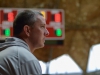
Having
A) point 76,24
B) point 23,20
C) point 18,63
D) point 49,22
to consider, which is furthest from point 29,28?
point 76,24

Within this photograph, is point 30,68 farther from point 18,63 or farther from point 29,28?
point 29,28

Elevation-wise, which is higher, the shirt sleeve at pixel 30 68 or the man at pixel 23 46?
the man at pixel 23 46

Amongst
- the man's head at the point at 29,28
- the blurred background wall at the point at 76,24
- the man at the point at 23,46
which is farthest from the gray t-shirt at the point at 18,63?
the blurred background wall at the point at 76,24

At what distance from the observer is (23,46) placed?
1812 millimetres

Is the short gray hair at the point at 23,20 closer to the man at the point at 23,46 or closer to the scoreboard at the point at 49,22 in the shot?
the man at the point at 23,46

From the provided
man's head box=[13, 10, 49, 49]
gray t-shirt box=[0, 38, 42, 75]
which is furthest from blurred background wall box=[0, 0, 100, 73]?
gray t-shirt box=[0, 38, 42, 75]

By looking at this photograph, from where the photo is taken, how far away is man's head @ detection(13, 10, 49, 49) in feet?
6.40

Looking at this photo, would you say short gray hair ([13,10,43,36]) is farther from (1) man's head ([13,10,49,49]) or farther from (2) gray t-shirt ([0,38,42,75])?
(2) gray t-shirt ([0,38,42,75])

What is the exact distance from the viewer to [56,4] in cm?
917

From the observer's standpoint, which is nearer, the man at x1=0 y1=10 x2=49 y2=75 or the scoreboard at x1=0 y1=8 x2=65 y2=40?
the man at x1=0 y1=10 x2=49 y2=75

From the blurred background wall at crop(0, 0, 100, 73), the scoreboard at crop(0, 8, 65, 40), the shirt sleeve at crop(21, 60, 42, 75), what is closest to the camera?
the shirt sleeve at crop(21, 60, 42, 75)

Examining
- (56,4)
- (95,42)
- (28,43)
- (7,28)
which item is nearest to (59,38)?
(7,28)

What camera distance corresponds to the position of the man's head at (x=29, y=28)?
76.9 inches

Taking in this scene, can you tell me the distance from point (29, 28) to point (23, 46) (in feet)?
0.65
